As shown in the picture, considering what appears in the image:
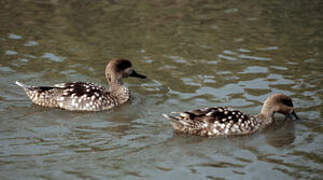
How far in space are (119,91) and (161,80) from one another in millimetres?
1068

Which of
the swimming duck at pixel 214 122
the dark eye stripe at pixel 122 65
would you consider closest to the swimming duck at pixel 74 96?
the dark eye stripe at pixel 122 65

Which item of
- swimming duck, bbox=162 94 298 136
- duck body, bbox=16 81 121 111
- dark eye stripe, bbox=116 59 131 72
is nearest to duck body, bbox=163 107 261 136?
swimming duck, bbox=162 94 298 136

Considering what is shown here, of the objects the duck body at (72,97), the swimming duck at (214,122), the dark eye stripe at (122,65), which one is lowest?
the swimming duck at (214,122)

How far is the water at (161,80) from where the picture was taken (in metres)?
7.41

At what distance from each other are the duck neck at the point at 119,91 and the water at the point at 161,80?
189 mm

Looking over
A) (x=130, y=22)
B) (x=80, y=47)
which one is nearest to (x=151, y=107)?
(x=80, y=47)

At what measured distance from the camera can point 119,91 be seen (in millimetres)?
10016

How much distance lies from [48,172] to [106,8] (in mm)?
8155

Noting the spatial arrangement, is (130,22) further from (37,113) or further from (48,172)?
(48,172)

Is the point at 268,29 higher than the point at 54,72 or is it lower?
higher

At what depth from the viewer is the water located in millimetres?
7414

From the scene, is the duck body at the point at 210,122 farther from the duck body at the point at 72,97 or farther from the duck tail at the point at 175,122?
the duck body at the point at 72,97

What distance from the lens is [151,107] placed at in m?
9.55

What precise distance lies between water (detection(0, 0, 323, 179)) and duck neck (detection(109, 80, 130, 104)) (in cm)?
19
